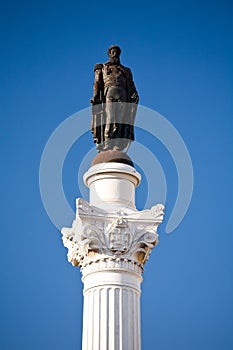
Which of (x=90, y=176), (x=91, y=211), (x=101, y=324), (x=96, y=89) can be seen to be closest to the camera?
(x=101, y=324)

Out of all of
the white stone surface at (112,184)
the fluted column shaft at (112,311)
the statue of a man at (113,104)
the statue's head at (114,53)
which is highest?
the statue's head at (114,53)

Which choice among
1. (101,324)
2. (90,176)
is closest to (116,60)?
(90,176)

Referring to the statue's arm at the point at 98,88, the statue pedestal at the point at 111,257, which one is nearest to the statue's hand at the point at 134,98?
the statue's arm at the point at 98,88

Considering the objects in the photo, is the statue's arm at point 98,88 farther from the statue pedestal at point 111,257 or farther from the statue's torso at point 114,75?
the statue pedestal at point 111,257

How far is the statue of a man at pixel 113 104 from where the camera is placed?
22.6 meters

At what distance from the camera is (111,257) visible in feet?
63.8

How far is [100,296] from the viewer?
747 inches

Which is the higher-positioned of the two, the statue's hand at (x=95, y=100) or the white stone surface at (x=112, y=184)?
the statue's hand at (x=95, y=100)

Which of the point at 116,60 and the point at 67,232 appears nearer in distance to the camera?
the point at 67,232

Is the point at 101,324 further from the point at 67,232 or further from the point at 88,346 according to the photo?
the point at 67,232

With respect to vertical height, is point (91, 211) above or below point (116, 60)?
below

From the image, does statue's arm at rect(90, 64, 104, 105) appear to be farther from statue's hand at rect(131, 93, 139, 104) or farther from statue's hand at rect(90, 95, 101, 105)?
statue's hand at rect(131, 93, 139, 104)

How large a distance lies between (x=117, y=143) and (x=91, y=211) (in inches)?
137

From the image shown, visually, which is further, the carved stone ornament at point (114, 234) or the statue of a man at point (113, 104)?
the statue of a man at point (113, 104)
